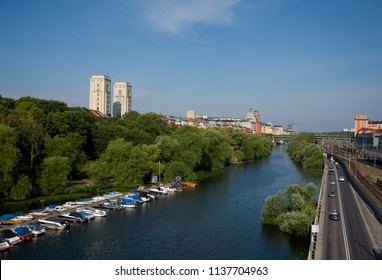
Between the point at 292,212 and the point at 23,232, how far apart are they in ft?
39.1

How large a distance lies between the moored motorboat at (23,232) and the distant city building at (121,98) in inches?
3152

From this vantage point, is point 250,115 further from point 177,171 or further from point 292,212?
point 292,212

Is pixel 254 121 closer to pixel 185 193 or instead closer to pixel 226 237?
pixel 185 193

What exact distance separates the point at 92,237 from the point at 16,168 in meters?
8.31

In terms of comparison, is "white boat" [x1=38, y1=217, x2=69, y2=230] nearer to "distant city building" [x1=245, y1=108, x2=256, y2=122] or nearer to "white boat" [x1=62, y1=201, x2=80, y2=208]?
"white boat" [x1=62, y1=201, x2=80, y2=208]

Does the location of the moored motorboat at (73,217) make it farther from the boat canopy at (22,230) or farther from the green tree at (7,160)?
the green tree at (7,160)

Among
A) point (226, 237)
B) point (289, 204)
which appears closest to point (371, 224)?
point (289, 204)

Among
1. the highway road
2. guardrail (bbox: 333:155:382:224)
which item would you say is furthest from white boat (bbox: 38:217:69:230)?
guardrail (bbox: 333:155:382:224)

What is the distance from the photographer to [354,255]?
517 inches

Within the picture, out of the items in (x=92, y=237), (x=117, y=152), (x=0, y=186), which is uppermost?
(x=117, y=152)

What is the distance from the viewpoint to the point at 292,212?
1892cm

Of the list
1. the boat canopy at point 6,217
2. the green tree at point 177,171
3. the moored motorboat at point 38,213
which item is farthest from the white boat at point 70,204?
the green tree at point 177,171

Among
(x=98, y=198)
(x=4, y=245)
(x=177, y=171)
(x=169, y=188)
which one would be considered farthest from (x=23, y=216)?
(x=177, y=171)

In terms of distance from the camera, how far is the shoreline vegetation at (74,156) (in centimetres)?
2298
